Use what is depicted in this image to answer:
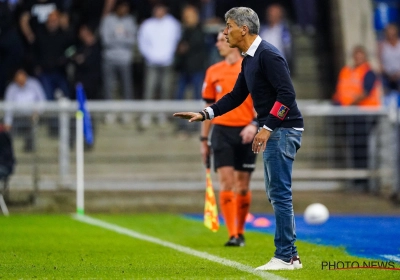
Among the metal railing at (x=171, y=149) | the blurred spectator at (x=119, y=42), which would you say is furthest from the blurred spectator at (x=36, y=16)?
the metal railing at (x=171, y=149)

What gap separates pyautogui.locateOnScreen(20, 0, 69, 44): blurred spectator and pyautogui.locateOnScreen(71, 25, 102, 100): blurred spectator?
0.54 metres

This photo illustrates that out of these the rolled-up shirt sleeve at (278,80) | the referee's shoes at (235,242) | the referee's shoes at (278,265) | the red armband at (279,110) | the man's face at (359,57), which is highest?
the rolled-up shirt sleeve at (278,80)

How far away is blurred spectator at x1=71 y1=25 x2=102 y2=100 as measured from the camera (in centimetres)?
1880

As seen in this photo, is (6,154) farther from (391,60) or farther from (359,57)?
(391,60)

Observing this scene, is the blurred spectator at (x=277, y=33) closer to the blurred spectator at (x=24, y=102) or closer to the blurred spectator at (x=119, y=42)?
the blurred spectator at (x=119, y=42)

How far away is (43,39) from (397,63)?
7840mm

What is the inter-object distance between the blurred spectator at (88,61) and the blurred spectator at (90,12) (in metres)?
0.85

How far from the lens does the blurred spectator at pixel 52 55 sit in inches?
744

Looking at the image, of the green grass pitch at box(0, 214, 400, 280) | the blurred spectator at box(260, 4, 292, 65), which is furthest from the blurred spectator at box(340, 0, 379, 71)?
the green grass pitch at box(0, 214, 400, 280)

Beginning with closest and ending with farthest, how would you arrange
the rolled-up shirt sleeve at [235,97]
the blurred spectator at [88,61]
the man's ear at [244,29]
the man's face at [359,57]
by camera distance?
the man's ear at [244,29] → the rolled-up shirt sleeve at [235,97] → the man's face at [359,57] → the blurred spectator at [88,61]

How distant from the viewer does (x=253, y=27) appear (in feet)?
27.7

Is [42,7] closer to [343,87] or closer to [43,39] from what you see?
[43,39]

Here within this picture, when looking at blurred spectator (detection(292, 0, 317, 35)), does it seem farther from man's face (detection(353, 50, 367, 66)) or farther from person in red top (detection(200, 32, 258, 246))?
person in red top (detection(200, 32, 258, 246))

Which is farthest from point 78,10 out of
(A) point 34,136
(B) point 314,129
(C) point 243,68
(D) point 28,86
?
(C) point 243,68
